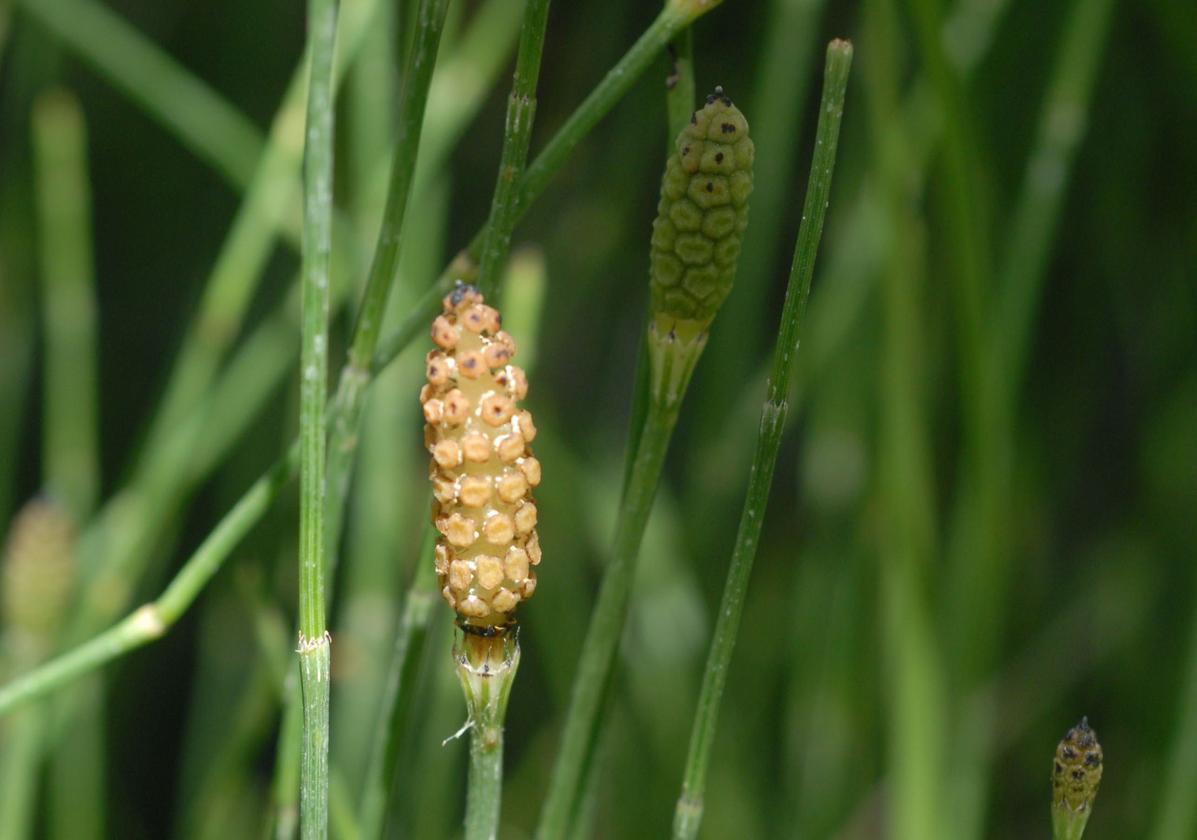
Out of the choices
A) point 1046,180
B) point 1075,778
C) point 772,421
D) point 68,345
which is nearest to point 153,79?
point 68,345

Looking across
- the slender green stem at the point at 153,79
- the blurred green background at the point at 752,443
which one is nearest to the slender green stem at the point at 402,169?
the blurred green background at the point at 752,443

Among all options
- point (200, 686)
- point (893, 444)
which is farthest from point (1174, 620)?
point (200, 686)

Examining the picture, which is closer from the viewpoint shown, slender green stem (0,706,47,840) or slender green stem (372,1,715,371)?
slender green stem (372,1,715,371)

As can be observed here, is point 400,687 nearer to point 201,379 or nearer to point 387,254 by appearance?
point 387,254

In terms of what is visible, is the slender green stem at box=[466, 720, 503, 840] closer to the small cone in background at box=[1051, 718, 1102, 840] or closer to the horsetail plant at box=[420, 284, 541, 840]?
the horsetail plant at box=[420, 284, 541, 840]

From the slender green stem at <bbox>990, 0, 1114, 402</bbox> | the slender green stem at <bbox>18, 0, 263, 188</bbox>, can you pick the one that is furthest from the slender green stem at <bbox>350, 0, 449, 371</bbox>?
the slender green stem at <bbox>18, 0, 263, 188</bbox>
